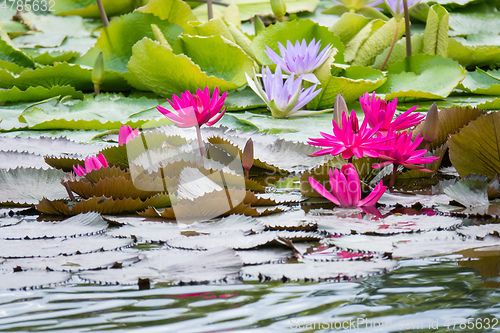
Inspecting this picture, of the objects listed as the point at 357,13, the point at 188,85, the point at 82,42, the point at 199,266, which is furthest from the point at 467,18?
the point at 199,266

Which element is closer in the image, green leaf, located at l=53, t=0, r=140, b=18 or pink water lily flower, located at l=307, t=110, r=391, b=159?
pink water lily flower, located at l=307, t=110, r=391, b=159

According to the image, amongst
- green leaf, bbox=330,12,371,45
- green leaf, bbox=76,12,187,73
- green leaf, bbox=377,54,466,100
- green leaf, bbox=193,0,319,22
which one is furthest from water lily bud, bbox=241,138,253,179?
green leaf, bbox=193,0,319,22

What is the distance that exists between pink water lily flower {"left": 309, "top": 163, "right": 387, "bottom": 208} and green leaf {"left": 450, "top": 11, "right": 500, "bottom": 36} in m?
2.60

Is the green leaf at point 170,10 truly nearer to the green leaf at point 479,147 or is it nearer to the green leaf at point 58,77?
the green leaf at point 58,77

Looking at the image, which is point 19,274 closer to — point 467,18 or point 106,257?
point 106,257

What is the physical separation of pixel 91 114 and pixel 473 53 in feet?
6.25

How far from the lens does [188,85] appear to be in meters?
2.21

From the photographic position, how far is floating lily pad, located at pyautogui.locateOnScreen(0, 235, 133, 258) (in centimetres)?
82

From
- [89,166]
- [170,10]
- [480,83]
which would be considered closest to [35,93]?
[170,10]

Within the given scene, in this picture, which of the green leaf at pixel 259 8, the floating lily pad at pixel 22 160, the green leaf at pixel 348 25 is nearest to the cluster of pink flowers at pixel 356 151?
the floating lily pad at pixel 22 160

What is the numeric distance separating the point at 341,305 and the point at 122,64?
7.43 ft

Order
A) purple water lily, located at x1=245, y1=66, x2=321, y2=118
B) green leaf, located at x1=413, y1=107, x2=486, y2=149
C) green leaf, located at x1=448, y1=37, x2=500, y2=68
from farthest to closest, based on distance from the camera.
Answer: green leaf, located at x1=448, y1=37, x2=500, y2=68 < purple water lily, located at x1=245, y1=66, x2=321, y2=118 < green leaf, located at x1=413, y1=107, x2=486, y2=149

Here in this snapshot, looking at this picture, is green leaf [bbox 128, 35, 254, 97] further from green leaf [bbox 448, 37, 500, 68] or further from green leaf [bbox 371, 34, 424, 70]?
green leaf [bbox 448, 37, 500, 68]

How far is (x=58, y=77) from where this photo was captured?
239 centimetres
